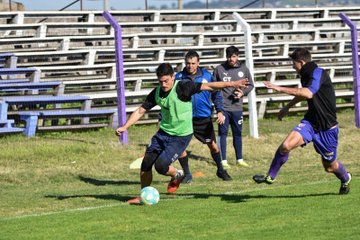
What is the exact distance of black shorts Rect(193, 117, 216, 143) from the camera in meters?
15.7

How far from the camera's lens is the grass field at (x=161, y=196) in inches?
403

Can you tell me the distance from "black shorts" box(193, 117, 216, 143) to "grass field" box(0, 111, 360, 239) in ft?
2.26

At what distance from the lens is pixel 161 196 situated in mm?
13328

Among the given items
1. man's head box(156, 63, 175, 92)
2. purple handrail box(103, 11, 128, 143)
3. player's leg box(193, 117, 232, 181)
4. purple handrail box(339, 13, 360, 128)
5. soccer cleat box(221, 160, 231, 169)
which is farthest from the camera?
purple handrail box(339, 13, 360, 128)

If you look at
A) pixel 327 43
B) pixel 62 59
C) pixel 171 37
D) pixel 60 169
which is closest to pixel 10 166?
pixel 60 169

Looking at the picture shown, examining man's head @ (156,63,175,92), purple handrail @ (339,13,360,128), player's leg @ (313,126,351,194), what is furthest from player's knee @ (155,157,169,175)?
purple handrail @ (339,13,360,128)

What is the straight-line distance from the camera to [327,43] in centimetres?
2647

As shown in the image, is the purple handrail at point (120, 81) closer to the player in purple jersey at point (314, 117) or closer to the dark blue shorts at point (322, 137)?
the player in purple jersey at point (314, 117)

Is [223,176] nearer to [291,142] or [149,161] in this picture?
[149,161]

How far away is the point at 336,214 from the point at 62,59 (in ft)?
41.6

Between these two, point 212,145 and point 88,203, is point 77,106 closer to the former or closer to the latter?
point 212,145

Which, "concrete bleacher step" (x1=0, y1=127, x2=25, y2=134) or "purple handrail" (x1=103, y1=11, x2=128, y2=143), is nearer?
"concrete bleacher step" (x1=0, y1=127, x2=25, y2=134)

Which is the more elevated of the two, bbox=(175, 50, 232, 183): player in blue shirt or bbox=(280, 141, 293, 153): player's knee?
bbox=(280, 141, 293, 153): player's knee

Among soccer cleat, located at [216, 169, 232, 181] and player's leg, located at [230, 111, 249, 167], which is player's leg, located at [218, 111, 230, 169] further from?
soccer cleat, located at [216, 169, 232, 181]
